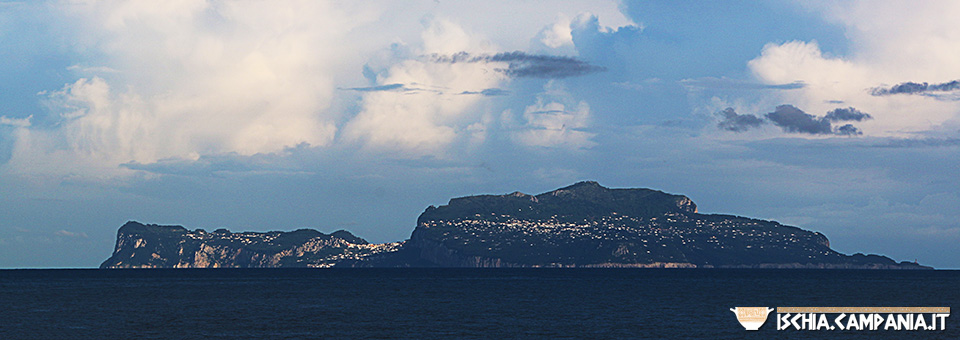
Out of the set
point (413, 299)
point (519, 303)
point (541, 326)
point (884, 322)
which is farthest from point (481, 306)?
point (884, 322)

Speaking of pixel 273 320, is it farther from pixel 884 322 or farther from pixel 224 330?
A: pixel 884 322

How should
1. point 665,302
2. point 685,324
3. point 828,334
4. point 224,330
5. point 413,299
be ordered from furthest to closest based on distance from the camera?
point 413,299 → point 665,302 → point 685,324 → point 224,330 → point 828,334

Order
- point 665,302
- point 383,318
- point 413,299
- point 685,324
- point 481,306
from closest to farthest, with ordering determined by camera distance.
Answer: point 685,324 < point 383,318 < point 481,306 < point 665,302 < point 413,299

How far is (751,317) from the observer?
128 meters

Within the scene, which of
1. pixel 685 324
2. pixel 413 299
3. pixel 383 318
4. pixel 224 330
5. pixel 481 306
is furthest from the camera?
pixel 413 299

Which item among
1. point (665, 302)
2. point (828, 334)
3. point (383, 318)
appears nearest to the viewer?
point (828, 334)

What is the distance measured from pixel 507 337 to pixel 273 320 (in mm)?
41367

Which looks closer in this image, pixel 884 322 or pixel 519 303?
pixel 884 322

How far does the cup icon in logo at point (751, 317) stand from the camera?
119475 millimetres

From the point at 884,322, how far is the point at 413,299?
97.8 m

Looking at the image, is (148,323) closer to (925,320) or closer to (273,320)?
(273,320)

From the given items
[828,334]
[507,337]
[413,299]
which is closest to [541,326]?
[507,337]

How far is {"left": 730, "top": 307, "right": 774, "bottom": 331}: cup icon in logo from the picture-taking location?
392 ft

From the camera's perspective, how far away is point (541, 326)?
124 m
